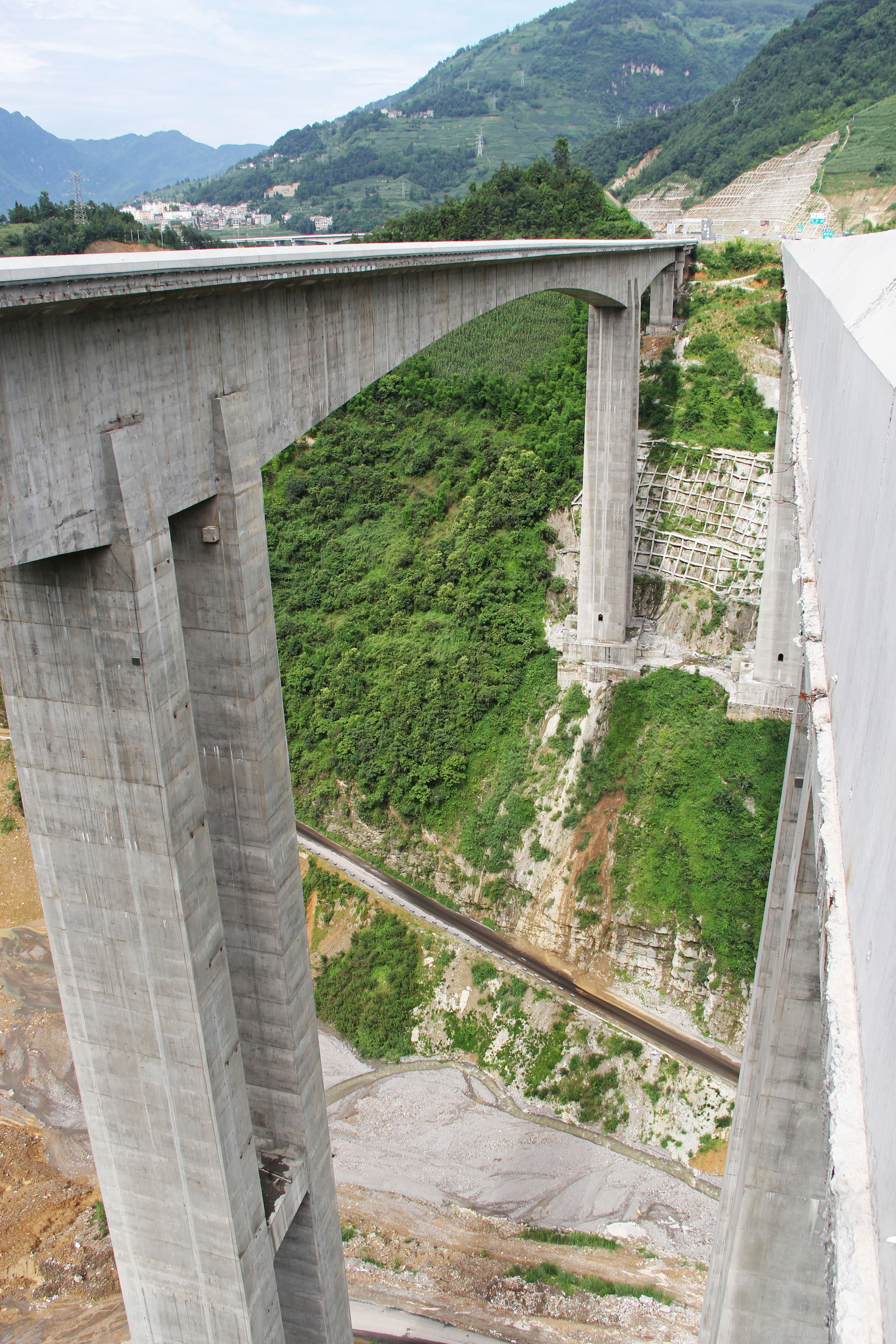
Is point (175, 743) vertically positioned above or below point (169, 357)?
below

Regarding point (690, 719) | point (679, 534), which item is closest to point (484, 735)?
point (690, 719)

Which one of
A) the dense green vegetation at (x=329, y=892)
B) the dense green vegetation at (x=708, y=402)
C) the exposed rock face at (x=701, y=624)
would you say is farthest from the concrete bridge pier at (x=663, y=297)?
the dense green vegetation at (x=329, y=892)

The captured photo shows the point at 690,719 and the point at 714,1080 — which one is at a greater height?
the point at 690,719

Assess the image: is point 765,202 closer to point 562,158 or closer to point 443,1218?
point 562,158

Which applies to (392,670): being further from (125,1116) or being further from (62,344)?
(62,344)

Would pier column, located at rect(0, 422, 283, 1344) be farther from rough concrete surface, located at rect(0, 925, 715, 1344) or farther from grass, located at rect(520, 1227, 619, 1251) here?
grass, located at rect(520, 1227, 619, 1251)

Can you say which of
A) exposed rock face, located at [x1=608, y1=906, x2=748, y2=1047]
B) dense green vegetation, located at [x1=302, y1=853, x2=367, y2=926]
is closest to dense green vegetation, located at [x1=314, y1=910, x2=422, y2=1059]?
dense green vegetation, located at [x1=302, y1=853, x2=367, y2=926]

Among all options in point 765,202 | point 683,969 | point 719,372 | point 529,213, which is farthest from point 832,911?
point 765,202
